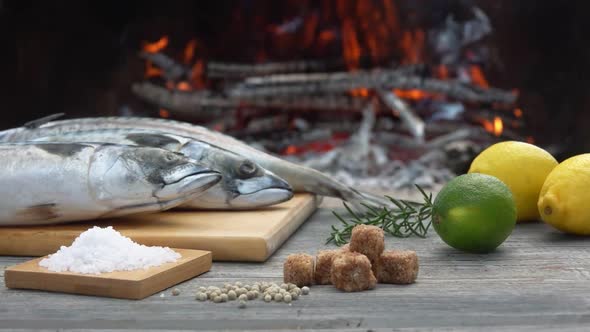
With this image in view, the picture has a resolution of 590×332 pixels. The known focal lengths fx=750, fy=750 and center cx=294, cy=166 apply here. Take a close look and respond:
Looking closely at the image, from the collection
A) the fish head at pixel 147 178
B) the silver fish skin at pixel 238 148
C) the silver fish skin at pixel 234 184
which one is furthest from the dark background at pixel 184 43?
the fish head at pixel 147 178

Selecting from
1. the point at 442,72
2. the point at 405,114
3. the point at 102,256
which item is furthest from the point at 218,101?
the point at 102,256

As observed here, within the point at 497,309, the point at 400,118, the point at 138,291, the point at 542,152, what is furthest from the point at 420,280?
the point at 400,118

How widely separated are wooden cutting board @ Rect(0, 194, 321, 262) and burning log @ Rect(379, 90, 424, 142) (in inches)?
78.0

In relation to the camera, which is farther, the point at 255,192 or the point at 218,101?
the point at 218,101

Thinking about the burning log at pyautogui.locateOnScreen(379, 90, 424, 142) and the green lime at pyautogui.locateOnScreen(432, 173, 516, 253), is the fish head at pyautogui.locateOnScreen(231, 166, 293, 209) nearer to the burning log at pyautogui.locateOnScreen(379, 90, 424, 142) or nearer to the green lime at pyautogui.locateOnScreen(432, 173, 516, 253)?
the green lime at pyautogui.locateOnScreen(432, 173, 516, 253)

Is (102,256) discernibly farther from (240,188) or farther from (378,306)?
(240,188)

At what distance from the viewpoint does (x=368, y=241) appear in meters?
1.38

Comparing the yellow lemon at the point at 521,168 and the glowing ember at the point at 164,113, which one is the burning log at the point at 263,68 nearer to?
the glowing ember at the point at 164,113

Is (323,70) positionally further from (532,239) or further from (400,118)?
(532,239)

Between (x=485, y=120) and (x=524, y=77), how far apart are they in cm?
30

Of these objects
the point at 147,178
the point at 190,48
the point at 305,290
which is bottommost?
the point at 305,290

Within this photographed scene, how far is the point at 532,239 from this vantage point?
1.83m

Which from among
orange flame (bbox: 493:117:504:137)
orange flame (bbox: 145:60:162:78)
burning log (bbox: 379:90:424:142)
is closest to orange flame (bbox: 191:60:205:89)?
orange flame (bbox: 145:60:162:78)

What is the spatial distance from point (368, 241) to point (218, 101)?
274cm
